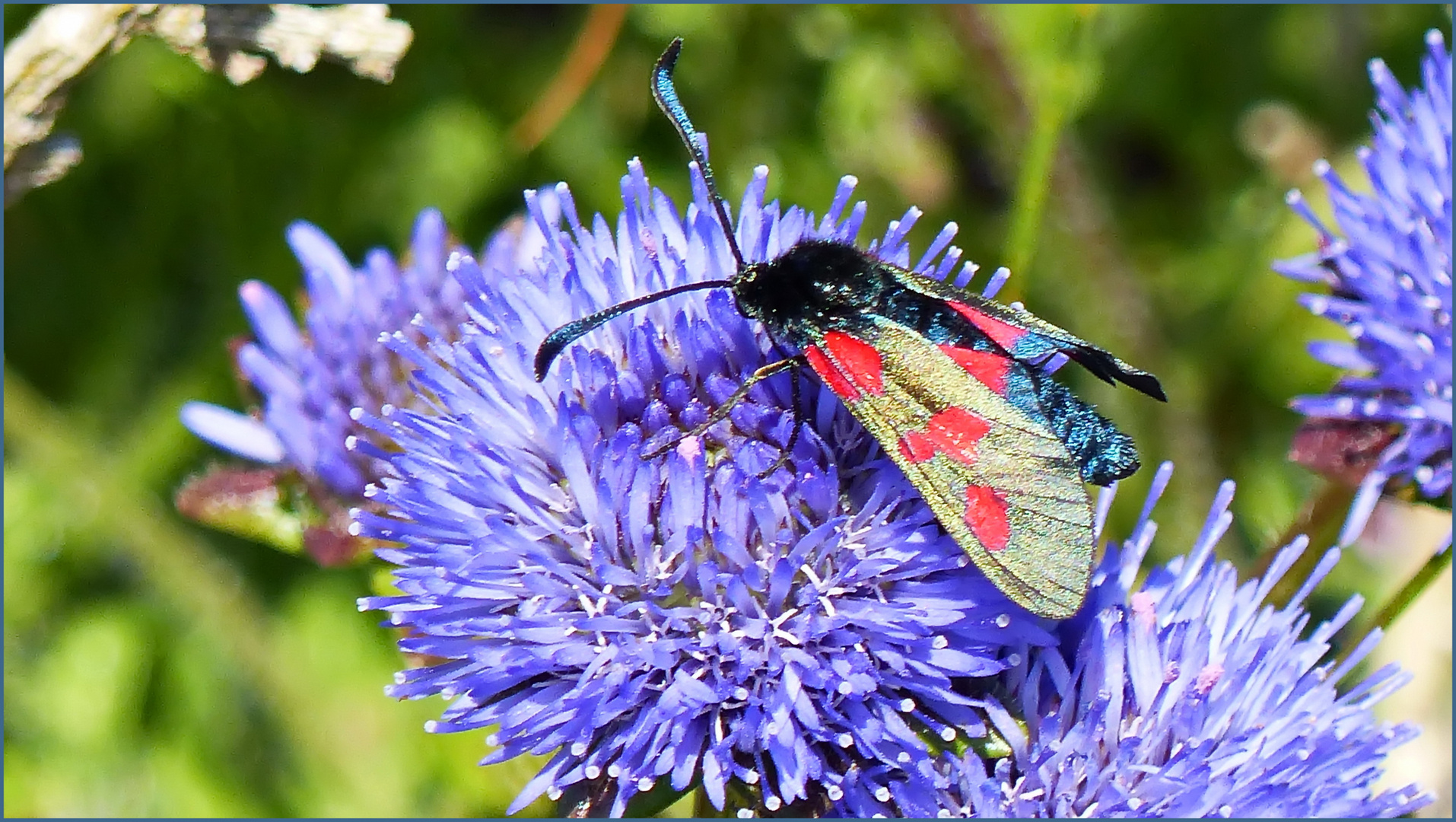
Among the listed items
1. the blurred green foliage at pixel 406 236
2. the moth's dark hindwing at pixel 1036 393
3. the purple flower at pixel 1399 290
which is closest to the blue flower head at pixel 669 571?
the moth's dark hindwing at pixel 1036 393

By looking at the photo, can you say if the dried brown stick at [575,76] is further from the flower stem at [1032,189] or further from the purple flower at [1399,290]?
the purple flower at [1399,290]

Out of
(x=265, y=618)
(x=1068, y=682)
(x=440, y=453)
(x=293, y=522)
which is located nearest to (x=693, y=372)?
(x=440, y=453)

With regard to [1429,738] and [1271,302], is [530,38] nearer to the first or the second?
[1271,302]

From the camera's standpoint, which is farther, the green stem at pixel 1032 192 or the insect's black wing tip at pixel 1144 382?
the green stem at pixel 1032 192

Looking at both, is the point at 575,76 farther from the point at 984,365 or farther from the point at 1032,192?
the point at 984,365

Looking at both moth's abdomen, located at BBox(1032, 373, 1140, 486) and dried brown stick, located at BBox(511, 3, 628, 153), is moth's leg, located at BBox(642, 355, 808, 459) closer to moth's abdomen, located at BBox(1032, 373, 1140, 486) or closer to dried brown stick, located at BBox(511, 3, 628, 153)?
moth's abdomen, located at BBox(1032, 373, 1140, 486)

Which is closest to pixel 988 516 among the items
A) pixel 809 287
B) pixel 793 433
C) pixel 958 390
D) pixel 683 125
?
pixel 958 390
